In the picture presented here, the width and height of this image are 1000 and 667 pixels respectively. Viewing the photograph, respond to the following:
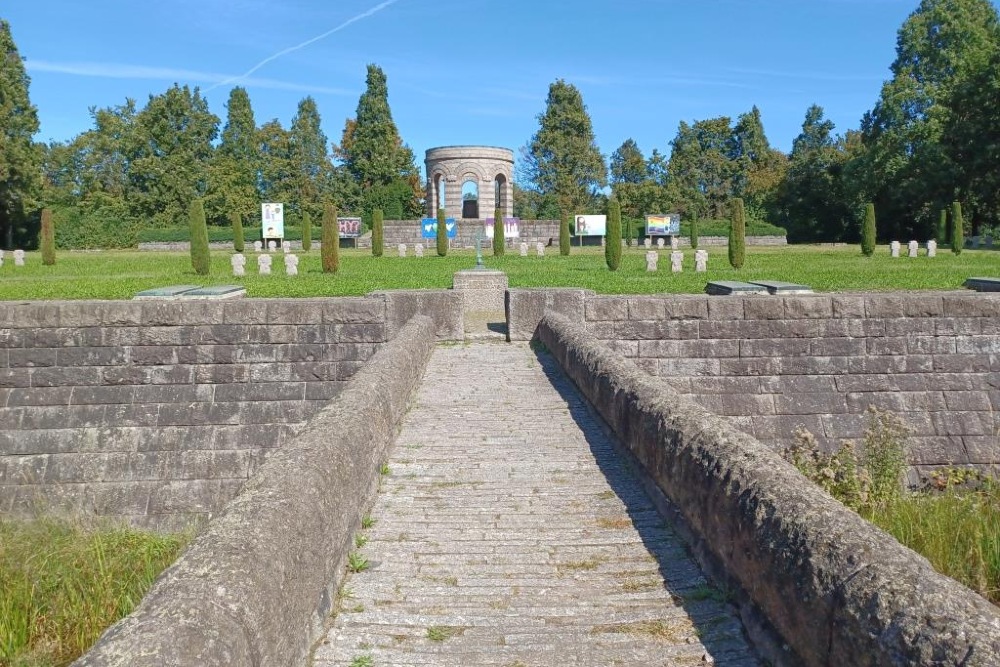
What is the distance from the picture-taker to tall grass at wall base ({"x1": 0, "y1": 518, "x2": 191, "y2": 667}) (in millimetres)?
4590

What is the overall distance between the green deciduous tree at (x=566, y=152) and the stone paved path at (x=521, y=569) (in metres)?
62.5

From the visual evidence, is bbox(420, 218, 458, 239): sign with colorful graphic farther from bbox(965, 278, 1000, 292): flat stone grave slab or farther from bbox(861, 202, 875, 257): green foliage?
bbox(965, 278, 1000, 292): flat stone grave slab

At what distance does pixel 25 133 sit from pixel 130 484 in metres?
47.3

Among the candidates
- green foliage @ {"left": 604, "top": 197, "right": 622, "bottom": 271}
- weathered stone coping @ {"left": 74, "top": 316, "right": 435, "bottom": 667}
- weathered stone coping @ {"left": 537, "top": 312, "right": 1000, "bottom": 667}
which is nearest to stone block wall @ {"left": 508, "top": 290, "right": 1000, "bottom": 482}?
weathered stone coping @ {"left": 537, "top": 312, "right": 1000, "bottom": 667}

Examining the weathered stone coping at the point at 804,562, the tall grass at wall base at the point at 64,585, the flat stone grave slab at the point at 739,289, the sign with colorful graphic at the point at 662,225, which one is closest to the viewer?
the weathered stone coping at the point at 804,562

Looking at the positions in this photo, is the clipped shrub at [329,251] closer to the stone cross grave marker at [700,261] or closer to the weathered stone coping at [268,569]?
the stone cross grave marker at [700,261]

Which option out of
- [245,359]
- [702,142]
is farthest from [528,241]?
[245,359]

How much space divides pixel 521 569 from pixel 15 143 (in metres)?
51.5

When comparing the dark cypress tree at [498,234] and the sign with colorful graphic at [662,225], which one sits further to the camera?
the sign with colorful graphic at [662,225]

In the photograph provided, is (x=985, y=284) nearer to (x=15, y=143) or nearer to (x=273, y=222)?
(x=273, y=222)

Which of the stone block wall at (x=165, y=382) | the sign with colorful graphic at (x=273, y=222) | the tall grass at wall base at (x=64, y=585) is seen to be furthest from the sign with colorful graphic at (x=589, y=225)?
the tall grass at wall base at (x=64, y=585)

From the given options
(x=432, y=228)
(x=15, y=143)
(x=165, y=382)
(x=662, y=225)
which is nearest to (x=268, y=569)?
(x=165, y=382)

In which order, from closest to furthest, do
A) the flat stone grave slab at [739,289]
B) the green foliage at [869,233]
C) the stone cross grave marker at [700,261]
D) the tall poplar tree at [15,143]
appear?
the flat stone grave slab at [739,289] → the stone cross grave marker at [700,261] → the green foliage at [869,233] → the tall poplar tree at [15,143]

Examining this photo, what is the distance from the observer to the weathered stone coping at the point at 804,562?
2.31 m
